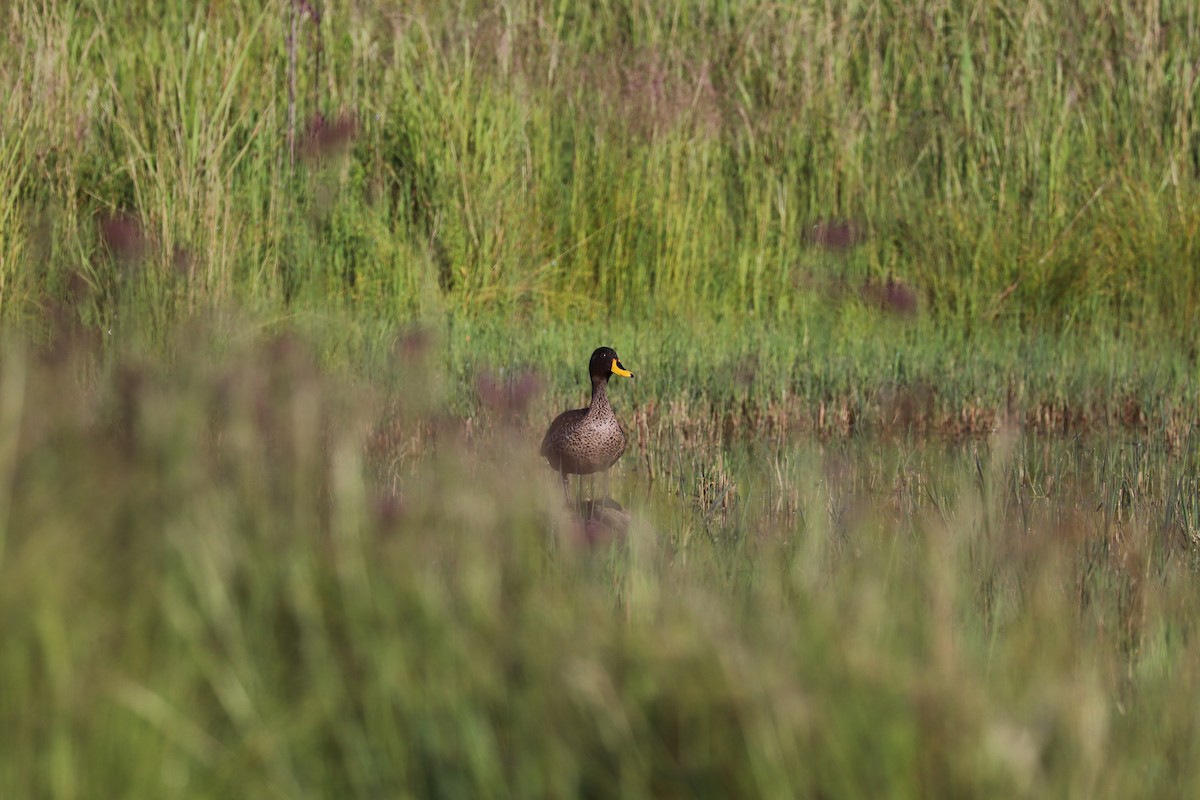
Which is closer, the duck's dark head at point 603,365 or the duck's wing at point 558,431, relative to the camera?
the duck's wing at point 558,431

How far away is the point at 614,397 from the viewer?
199 inches

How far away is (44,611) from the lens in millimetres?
1920

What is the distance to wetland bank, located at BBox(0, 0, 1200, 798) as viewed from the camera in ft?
5.85

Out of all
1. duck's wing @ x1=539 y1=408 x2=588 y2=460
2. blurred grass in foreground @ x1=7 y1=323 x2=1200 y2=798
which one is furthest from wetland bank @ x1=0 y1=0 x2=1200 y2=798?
duck's wing @ x1=539 y1=408 x2=588 y2=460

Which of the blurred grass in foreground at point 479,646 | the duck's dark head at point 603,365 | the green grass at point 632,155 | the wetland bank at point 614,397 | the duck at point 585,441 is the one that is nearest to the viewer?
the blurred grass in foreground at point 479,646

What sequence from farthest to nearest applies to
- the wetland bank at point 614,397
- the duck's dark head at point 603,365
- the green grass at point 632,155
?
the green grass at point 632,155 < the duck's dark head at point 603,365 < the wetland bank at point 614,397

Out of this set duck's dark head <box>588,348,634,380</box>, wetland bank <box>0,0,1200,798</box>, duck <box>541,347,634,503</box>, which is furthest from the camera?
duck's dark head <box>588,348,634,380</box>

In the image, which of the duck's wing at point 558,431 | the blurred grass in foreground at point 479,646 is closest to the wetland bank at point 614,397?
the blurred grass in foreground at point 479,646

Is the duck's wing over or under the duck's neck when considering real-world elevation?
under

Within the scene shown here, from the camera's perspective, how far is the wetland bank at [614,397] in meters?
1.78

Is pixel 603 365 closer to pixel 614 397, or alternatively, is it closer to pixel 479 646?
pixel 614 397

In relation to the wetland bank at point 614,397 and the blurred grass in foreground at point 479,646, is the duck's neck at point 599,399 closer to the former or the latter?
the wetland bank at point 614,397

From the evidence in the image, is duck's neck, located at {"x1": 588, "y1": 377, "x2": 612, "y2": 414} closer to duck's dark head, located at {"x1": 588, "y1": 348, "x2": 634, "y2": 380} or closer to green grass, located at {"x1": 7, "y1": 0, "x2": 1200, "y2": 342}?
duck's dark head, located at {"x1": 588, "y1": 348, "x2": 634, "y2": 380}

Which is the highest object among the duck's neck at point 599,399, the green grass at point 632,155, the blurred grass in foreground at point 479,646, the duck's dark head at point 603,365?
the green grass at point 632,155
